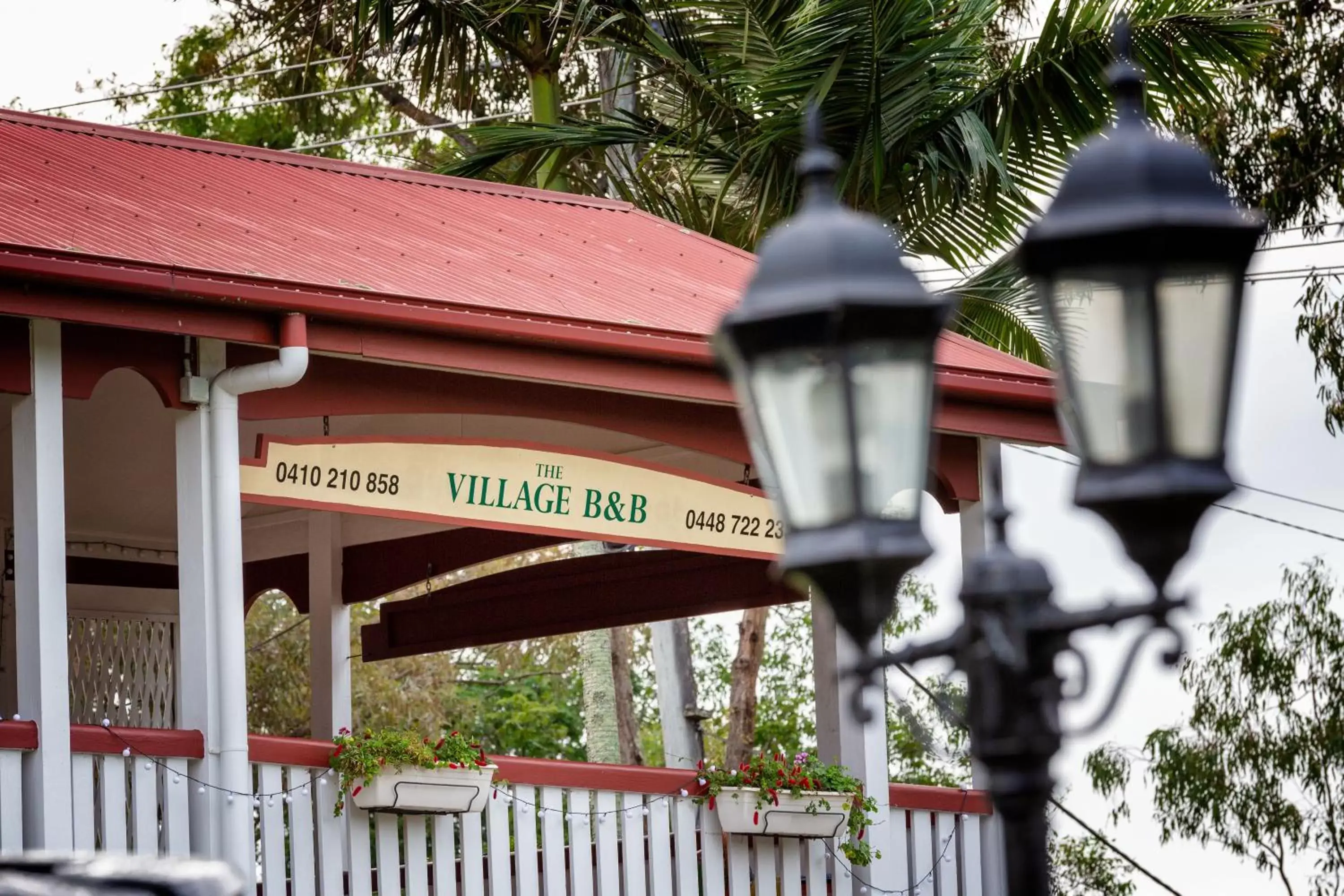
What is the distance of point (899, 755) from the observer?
27.4 meters

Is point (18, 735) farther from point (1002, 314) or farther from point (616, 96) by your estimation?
point (616, 96)

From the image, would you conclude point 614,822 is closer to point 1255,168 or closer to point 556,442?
Answer: point 556,442

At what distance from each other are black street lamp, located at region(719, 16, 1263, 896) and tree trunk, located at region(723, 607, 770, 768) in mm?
18325

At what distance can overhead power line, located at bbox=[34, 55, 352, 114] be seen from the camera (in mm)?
21625

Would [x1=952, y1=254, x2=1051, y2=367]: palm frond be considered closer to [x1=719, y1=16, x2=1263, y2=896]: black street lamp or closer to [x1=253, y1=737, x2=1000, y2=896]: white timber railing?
[x1=253, y1=737, x2=1000, y2=896]: white timber railing

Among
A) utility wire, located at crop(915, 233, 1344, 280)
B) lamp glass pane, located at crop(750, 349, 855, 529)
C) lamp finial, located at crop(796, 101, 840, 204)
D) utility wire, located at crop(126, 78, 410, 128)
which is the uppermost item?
utility wire, located at crop(126, 78, 410, 128)

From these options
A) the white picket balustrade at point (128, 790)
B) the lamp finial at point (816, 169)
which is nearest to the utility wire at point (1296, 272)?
the white picket balustrade at point (128, 790)

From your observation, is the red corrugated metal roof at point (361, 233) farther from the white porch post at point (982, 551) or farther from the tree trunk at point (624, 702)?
the tree trunk at point (624, 702)

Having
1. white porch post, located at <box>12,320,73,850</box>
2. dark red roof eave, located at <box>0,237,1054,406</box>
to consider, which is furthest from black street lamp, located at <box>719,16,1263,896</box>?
white porch post, located at <box>12,320,73,850</box>

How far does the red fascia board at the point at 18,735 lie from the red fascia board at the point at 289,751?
838mm

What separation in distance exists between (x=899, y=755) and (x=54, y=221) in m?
20.5

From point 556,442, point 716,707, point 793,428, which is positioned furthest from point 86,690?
point 716,707

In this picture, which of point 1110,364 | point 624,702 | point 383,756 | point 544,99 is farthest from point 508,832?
point 624,702

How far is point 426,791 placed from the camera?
8156 mm
